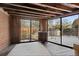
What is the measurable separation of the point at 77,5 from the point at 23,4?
1294 mm

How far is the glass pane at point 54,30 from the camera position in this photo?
311 cm

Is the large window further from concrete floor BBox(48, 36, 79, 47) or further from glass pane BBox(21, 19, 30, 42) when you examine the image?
glass pane BBox(21, 19, 30, 42)

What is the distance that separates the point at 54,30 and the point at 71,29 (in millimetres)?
423

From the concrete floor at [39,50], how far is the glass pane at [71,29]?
0.71ft

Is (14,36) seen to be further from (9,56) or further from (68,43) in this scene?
(68,43)

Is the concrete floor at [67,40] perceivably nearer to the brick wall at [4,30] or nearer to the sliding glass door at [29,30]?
the sliding glass door at [29,30]

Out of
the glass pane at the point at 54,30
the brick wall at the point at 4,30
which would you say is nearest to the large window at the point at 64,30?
the glass pane at the point at 54,30

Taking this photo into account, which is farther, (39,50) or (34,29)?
(34,29)

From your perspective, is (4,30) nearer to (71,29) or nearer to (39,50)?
(39,50)

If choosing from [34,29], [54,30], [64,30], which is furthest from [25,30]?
[64,30]

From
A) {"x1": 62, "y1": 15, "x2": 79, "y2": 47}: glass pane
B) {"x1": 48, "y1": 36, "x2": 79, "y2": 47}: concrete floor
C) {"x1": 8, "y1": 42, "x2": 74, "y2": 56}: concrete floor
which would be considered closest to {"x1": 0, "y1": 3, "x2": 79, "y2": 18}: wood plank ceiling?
{"x1": 62, "y1": 15, "x2": 79, "y2": 47}: glass pane

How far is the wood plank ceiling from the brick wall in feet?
0.48

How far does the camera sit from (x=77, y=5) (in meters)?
2.91

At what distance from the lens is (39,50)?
9.87 feet
